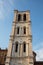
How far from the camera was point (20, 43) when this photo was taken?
34312 mm

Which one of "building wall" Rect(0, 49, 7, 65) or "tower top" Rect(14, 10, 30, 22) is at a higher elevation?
"tower top" Rect(14, 10, 30, 22)

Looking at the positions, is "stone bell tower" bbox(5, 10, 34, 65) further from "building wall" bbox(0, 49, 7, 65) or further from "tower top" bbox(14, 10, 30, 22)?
"building wall" bbox(0, 49, 7, 65)

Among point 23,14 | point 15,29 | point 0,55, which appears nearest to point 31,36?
point 15,29

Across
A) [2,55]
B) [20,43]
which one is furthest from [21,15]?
[2,55]

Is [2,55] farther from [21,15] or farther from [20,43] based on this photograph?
[21,15]

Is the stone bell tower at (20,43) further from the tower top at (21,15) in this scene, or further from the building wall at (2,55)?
the building wall at (2,55)

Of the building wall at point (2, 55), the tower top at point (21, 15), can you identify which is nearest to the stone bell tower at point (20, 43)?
the tower top at point (21, 15)

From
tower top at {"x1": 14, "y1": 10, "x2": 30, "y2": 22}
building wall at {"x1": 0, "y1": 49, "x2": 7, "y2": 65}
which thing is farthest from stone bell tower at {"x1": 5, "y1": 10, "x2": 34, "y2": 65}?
building wall at {"x1": 0, "y1": 49, "x2": 7, "y2": 65}

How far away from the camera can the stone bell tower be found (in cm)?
3153

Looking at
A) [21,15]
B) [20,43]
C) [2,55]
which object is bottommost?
[2,55]

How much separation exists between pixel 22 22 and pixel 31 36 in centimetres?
597

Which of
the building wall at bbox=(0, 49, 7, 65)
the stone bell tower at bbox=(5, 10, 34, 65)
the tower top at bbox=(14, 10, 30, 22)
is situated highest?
the tower top at bbox=(14, 10, 30, 22)

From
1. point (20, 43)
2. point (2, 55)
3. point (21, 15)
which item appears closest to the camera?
point (20, 43)

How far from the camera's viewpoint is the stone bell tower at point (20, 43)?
103 ft
